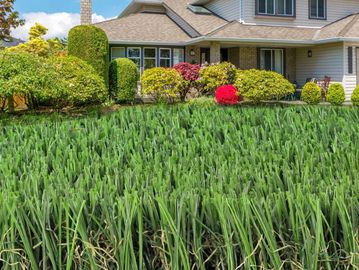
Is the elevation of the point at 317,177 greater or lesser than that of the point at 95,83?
lesser

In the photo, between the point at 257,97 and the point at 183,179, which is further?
the point at 257,97

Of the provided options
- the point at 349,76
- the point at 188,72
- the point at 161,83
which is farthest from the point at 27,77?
the point at 349,76

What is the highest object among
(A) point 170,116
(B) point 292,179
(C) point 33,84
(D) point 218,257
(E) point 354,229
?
(C) point 33,84

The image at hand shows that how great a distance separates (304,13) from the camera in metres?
26.0

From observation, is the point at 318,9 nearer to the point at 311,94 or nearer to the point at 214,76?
the point at 311,94

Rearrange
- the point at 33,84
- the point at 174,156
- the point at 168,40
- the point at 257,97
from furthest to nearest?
the point at 168,40 → the point at 257,97 → the point at 33,84 → the point at 174,156

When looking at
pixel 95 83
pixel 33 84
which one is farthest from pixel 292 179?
pixel 95 83

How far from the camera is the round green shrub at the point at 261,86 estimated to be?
1945 cm

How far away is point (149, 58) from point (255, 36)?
5.89 metres

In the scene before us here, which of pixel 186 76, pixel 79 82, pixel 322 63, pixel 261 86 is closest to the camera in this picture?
pixel 79 82

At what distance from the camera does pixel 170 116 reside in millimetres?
4082

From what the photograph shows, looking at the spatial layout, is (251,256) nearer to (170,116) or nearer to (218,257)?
(218,257)

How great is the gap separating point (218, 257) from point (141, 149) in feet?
4.26

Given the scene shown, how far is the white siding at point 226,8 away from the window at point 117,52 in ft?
22.0
